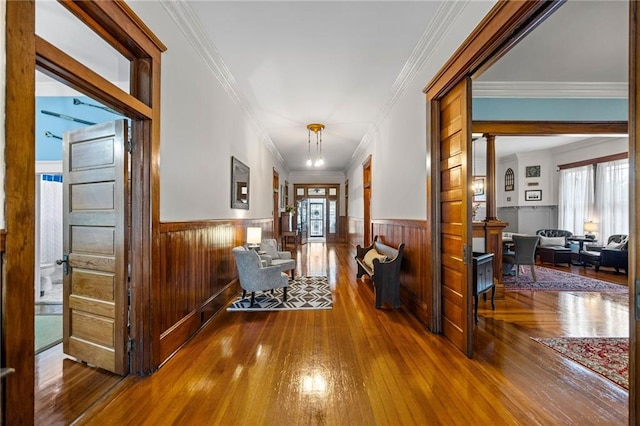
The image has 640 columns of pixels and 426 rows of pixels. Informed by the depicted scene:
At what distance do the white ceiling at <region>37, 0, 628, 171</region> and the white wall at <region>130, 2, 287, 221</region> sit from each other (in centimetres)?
24

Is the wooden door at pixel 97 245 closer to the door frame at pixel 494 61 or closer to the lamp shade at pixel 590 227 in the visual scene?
the door frame at pixel 494 61

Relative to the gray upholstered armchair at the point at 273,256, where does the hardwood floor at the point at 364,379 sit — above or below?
below

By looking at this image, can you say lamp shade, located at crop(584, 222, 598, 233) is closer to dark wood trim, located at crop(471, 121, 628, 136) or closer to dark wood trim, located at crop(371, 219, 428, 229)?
dark wood trim, located at crop(471, 121, 628, 136)

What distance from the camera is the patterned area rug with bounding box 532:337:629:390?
7.23 ft

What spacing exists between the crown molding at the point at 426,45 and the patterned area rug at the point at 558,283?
3.73 metres

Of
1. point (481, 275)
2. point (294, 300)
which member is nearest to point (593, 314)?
point (481, 275)

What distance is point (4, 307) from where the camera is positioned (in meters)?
1.19

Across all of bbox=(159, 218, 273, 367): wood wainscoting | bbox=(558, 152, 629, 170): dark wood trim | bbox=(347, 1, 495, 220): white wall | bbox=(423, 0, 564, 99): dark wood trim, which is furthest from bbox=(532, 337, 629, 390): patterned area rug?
bbox=(558, 152, 629, 170): dark wood trim

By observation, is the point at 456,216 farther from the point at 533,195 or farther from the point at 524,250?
the point at 533,195

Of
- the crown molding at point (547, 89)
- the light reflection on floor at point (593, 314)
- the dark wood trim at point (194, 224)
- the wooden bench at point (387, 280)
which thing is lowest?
the light reflection on floor at point (593, 314)

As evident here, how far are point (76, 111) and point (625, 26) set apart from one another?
20.1ft

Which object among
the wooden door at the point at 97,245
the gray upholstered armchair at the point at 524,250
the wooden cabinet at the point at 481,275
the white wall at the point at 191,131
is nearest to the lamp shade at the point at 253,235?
the white wall at the point at 191,131

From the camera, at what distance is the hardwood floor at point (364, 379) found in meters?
1.73

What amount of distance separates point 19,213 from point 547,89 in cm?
552
